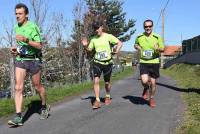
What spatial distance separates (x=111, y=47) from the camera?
1084 centimetres

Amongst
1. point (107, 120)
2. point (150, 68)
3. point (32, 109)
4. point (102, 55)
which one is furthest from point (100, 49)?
point (107, 120)

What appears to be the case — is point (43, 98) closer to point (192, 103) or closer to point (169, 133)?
point (169, 133)

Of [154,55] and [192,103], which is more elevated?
[154,55]

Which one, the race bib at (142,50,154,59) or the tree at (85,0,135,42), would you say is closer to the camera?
the race bib at (142,50,154,59)

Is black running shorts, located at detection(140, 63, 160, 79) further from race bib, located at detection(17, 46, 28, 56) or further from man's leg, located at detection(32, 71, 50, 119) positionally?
race bib, located at detection(17, 46, 28, 56)

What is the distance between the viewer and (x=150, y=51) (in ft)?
35.2

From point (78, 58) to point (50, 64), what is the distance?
7.96 m

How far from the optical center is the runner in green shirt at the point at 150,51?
35.0 feet

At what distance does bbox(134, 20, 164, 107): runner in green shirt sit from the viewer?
10678 millimetres

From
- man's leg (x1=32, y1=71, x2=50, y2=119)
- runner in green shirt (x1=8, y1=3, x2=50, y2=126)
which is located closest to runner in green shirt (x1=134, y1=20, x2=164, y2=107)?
man's leg (x1=32, y1=71, x2=50, y2=119)

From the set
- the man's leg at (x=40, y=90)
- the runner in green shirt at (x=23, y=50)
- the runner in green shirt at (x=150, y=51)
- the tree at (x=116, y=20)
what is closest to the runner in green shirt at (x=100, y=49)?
the runner in green shirt at (x=150, y=51)

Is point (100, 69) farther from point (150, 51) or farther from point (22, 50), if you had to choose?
point (22, 50)

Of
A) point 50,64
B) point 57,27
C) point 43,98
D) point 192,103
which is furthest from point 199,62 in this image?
point 43,98

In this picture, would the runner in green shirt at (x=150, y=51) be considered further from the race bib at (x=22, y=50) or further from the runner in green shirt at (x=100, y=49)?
the race bib at (x=22, y=50)
